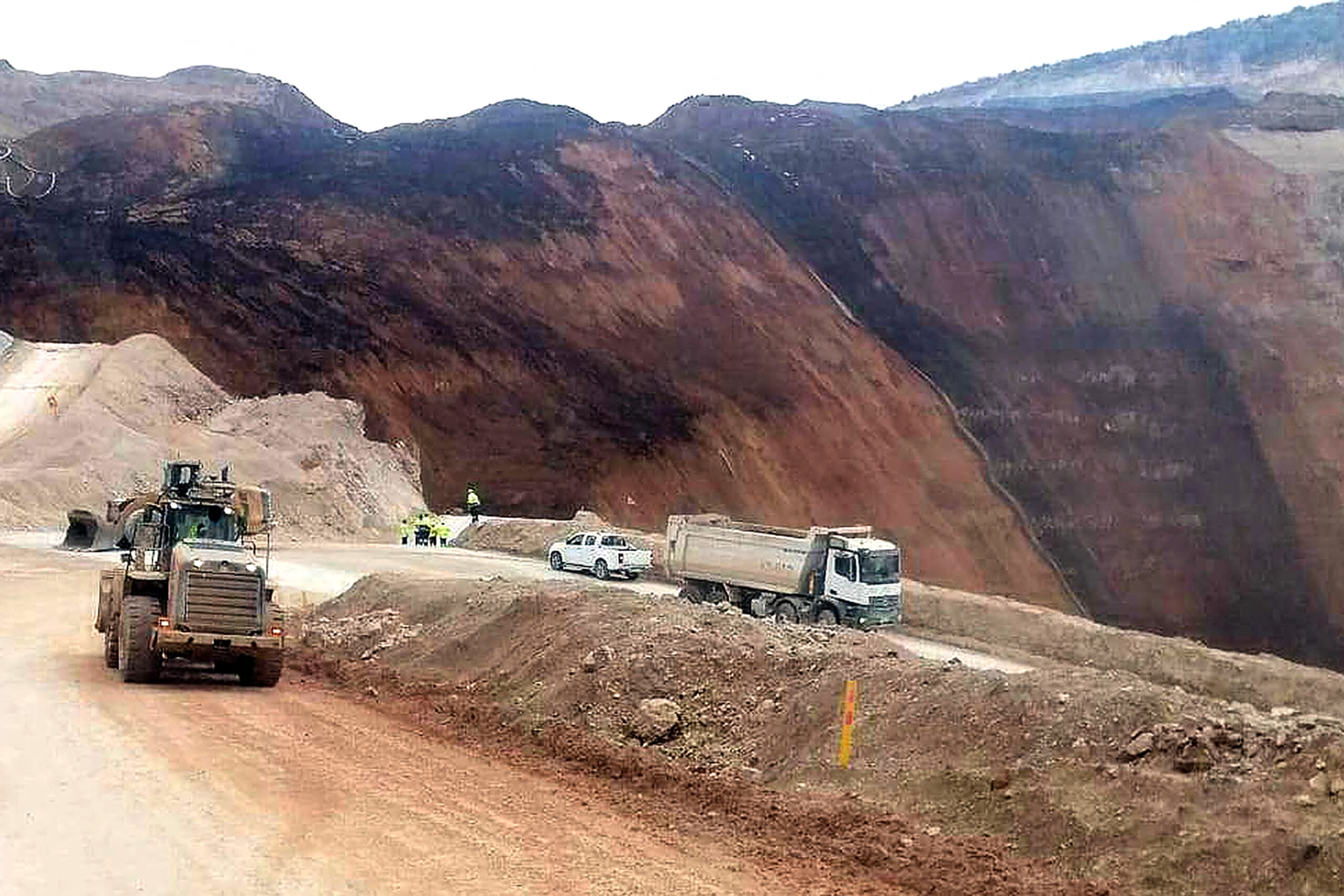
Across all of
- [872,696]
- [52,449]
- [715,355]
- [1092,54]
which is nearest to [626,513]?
[715,355]

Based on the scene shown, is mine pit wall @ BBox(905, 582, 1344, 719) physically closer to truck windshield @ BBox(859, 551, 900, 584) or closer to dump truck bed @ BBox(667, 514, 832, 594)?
truck windshield @ BBox(859, 551, 900, 584)

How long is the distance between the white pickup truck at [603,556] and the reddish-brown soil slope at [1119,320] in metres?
25.7

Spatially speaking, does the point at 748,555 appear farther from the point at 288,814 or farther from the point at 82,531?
the point at 288,814

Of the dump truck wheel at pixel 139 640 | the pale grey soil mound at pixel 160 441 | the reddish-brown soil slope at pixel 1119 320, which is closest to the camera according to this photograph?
the dump truck wheel at pixel 139 640

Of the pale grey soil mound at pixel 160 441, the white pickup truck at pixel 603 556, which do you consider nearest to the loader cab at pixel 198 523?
the white pickup truck at pixel 603 556

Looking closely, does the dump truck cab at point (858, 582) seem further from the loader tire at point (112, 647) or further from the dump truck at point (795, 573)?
the loader tire at point (112, 647)

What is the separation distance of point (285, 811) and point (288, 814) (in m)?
0.12

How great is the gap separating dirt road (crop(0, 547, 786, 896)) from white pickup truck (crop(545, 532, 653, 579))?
21494 mm

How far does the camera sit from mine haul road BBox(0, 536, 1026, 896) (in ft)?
31.0

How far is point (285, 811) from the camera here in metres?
11.2

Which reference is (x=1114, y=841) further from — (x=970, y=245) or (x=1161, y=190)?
(x=1161, y=190)

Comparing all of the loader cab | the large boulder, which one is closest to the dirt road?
the large boulder

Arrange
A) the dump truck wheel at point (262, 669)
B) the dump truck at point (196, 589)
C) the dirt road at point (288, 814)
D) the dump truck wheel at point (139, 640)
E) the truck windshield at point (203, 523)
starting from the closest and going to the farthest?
the dirt road at point (288, 814)
the dump truck at point (196, 589)
the dump truck wheel at point (139, 640)
the dump truck wheel at point (262, 669)
the truck windshield at point (203, 523)

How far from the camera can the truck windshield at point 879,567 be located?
97.9ft
